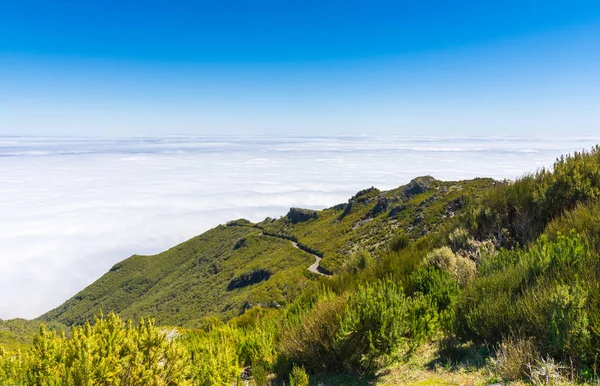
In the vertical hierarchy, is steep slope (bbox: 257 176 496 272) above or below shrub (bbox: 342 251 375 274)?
below

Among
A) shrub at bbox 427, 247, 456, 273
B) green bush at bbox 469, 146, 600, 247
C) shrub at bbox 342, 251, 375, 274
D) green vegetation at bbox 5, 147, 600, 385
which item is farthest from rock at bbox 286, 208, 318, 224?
shrub at bbox 427, 247, 456, 273

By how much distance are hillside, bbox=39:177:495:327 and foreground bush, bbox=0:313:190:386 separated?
41.3m

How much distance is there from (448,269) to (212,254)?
120 m

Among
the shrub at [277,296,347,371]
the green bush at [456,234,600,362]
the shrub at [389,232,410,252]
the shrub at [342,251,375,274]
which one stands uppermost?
the green bush at [456,234,600,362]

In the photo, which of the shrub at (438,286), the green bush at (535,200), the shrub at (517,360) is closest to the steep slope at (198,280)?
the green bush at (535,200)

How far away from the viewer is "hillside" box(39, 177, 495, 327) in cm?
6150

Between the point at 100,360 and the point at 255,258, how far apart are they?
97.5 meters

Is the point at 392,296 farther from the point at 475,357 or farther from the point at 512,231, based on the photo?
the point at 512,231

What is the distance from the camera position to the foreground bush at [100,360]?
13.8 feet

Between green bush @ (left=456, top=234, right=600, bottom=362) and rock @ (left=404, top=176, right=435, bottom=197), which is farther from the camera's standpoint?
rock @ (left=404, top=176, right=435, bottom=197)

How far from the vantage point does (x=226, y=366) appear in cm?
518

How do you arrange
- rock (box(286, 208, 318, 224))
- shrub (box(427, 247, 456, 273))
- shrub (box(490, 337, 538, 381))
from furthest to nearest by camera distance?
1. rock (box(286, 208, 318, 224))
2. shrub (box(427, 247, 456, 273))
3. shrub (box(490, 337, 538, 381))

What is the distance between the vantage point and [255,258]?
99.6 meters

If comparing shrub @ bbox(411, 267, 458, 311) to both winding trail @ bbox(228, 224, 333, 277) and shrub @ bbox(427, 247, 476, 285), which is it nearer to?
shrub @ bbox(427, 247, 476, 285)
